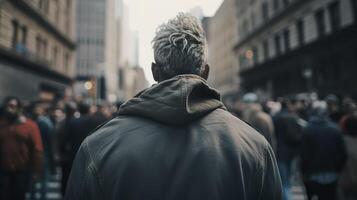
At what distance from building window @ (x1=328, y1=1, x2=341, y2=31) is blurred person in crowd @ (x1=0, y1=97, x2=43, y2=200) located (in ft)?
74.3

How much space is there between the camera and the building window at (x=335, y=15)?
2333 cm

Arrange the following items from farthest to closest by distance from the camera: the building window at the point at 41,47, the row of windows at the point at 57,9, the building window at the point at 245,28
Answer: the building window at the point at 245,28
the row of windows at the point at 57,9
the building window at the point at 41,47

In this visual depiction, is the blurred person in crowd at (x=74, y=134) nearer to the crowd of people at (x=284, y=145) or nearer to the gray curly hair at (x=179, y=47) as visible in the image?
the crowd of people at (x=284, y=145)

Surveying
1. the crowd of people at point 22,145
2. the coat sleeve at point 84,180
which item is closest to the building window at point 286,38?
the crowd of people at point 22,145

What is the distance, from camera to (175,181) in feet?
5.25

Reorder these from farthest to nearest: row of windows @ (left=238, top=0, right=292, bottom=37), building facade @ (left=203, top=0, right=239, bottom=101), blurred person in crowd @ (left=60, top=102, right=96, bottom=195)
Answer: building facade @ (left=203, top=0, right=239, bottom=101) → row of windows @ (left=238, top=0, right=292, bottom=37) → blurred person in crowd @ (left=60, top=102, right=96, bottom=195)

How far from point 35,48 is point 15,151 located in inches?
900

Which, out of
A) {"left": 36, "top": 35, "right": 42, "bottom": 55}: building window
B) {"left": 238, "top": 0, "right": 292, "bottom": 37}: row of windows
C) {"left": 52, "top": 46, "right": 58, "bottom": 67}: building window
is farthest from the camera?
{"left": 238, "top": 0, "right": 292, "bottom": 37}: row of windows

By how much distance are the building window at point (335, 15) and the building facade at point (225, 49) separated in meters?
29.6

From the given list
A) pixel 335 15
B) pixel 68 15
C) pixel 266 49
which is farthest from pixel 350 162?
pixel 68 15

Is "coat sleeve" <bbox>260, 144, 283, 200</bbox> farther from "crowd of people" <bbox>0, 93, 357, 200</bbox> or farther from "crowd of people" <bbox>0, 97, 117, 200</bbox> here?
"crowd of people" <bbox>0, 97, 117, 200</bbox>

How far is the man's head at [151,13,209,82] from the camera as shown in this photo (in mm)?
1815

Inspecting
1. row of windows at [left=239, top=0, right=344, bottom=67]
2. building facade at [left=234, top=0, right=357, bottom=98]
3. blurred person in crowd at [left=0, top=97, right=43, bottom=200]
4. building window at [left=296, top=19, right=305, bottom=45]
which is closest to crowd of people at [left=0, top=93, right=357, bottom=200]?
blurred person in crowd at [left=0, top=97, right=43, bottom=200]

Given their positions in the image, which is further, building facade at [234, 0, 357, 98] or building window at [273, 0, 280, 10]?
building window at [273, 0, 280, 10]
